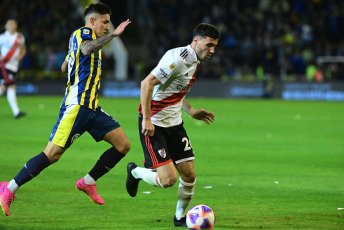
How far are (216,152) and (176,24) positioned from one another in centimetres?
2194

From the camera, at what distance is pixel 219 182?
8.48m

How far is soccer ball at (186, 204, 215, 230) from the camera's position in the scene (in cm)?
570

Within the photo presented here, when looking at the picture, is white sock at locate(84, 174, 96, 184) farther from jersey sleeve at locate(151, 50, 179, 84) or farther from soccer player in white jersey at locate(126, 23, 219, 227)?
jersey sleeve at locate(151, 50, 179, 84)

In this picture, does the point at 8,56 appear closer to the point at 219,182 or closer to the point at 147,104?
the point at 219,182

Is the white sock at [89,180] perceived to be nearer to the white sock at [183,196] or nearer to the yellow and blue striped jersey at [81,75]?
the yellow and blue striped jersey at [81,75]

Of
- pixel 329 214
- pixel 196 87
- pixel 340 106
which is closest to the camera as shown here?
pixel 329 214

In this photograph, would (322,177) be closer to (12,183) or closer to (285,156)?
(285,156)

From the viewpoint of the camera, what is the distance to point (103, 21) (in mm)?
6770

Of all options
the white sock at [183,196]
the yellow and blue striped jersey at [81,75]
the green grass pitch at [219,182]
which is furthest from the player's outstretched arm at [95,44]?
the green grass pitch at [219,182]

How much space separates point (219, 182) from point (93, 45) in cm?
310

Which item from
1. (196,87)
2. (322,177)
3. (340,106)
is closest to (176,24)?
(196,87)

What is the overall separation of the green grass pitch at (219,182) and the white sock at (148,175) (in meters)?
0.39

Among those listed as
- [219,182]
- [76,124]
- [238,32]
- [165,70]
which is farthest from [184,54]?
[238,32]

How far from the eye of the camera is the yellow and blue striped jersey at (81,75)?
21.6 feet
